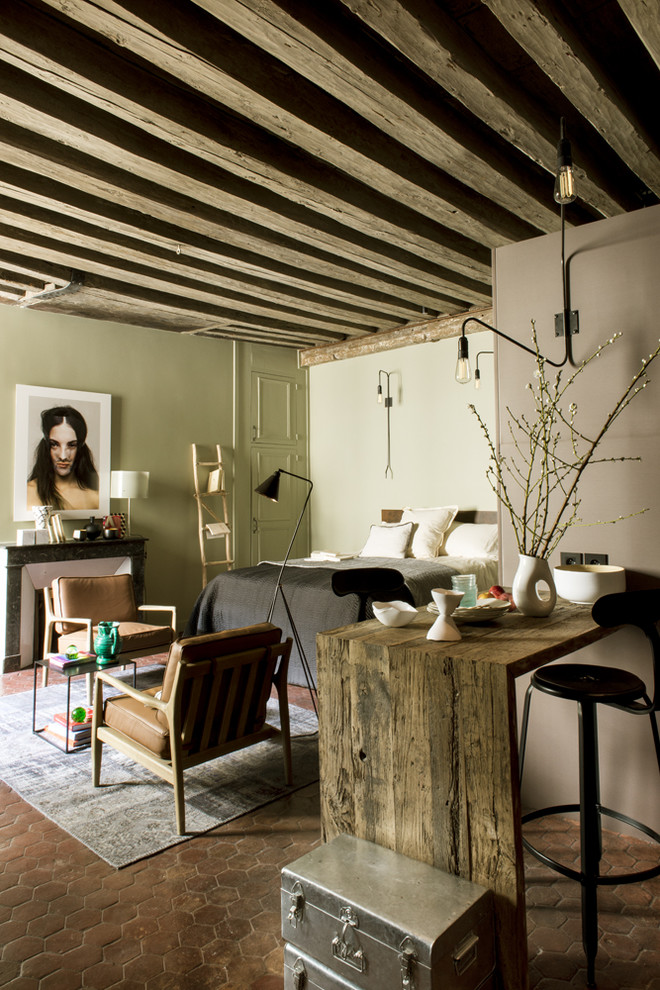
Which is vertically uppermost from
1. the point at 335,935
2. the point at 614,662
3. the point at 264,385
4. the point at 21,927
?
the point at 264,385

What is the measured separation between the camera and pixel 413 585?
4.92 metres

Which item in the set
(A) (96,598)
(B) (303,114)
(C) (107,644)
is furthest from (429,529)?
(B) (303,114)

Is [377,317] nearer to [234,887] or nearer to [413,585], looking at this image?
[413,585]

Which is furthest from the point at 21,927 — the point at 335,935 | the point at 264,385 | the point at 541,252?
the point at 264,385

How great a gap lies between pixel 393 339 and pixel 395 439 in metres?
1.13

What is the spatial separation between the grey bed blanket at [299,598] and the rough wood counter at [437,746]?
259cm

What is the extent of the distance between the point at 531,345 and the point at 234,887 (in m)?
2.60

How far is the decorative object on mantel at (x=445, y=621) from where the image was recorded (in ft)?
6.12

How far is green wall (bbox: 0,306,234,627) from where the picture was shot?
18.9ft

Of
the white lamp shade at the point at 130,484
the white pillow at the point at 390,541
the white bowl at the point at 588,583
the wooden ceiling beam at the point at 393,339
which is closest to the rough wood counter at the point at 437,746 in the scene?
the white bowl at the point at 588,583

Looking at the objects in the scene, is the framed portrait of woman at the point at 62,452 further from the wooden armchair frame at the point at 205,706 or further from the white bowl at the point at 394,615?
the white bowl at the point at 394,615

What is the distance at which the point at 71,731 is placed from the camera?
3785 mm

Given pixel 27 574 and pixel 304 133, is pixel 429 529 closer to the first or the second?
pixel 27 574

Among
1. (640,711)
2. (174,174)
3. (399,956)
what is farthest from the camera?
(174,174)
